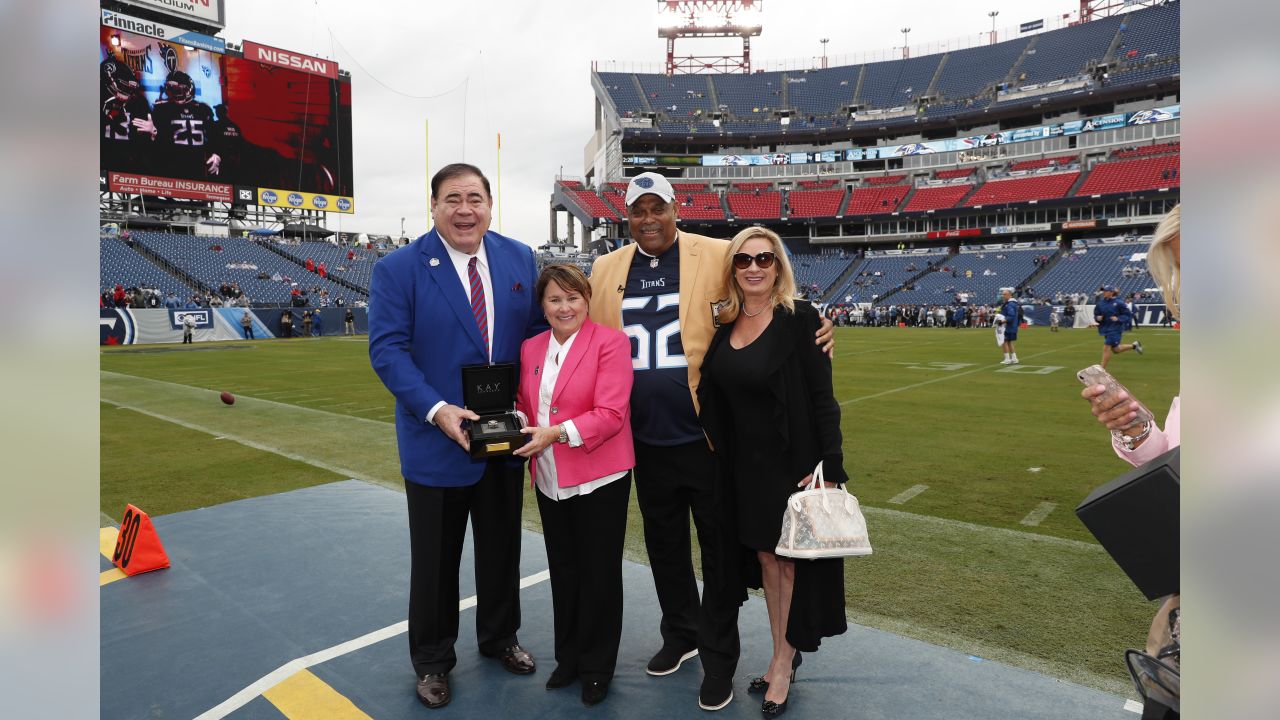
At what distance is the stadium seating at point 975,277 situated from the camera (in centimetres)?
4500

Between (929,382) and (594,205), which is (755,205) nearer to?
(594,205)

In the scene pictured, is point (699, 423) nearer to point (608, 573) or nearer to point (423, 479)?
point (608, 573)

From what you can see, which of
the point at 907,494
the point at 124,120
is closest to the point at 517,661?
the point at 907,494

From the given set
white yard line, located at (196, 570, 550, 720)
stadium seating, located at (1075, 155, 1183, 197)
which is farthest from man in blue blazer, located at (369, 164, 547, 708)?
stadium seating, located at (1075, 155, 1183, 197)

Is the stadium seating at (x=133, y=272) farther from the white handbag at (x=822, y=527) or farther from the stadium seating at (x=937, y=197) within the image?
the stadium seating at (x=937, y=197)

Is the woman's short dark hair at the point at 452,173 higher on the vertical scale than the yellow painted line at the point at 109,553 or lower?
higher

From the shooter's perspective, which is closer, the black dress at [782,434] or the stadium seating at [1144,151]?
the black dress at [782,434]

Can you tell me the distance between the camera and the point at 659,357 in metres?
3.06

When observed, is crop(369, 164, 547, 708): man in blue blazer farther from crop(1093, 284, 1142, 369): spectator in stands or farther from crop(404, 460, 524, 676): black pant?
crop(1093, 284, 1142, 369): spectator in stands

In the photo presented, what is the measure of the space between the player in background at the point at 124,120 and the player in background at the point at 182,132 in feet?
1.50

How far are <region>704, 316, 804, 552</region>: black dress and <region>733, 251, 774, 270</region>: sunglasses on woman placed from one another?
0.79 feet

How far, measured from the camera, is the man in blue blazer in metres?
2.89

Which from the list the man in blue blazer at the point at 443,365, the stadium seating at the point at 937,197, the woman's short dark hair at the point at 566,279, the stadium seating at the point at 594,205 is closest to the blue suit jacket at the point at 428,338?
the man in blue blazer at the point at 443,365

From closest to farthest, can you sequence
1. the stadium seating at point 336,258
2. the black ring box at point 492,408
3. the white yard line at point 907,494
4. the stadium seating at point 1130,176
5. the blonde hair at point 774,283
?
the black ring box at point 492,408
the blonde hair at point 774,283
the white yard line at point 907,494
the stadium seating at point 336,258
the stadium seating at point 1130,176
